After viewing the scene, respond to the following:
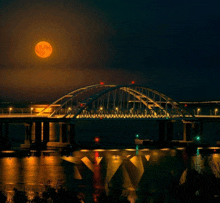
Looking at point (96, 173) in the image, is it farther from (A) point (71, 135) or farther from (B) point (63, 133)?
(B) point (63, 133)

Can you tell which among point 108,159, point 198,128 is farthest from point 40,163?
point 198,128

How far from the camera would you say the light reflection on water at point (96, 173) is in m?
53.9

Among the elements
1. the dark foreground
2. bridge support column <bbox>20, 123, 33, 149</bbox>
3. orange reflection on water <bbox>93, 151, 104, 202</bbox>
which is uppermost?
bridge support column <bbox>20, 123, 33, 149</bbox>

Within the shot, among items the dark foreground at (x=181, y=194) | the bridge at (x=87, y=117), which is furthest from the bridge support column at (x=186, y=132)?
the dark foreground at (x=181, y=194)

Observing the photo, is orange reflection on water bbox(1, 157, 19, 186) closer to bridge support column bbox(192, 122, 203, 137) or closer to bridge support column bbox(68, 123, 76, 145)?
bridge support column bbox(68, 123, 76, 145)

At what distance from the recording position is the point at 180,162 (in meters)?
84.6

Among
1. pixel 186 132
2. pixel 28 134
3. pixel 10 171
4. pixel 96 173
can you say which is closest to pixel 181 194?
pixel 96 173

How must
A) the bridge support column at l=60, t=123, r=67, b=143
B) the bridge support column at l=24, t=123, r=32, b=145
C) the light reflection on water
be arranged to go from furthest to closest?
the bridge support column at l=60, t=123, r=67, b=143
the bridge support column at l=24, t=123, r=32, b=145
the light reflection on water

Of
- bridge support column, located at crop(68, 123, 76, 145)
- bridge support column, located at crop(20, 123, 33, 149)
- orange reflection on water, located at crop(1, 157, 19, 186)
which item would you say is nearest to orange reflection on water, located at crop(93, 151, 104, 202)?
orange reflection on water, located at crop(1, 157, 19, 186)

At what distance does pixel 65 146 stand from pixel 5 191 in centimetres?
6632

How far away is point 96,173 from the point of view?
66625mm

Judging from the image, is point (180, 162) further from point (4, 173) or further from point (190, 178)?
point (190, 178)

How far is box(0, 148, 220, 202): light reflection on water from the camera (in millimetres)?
53906

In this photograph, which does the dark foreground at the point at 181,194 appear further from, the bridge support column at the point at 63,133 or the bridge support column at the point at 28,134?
the bridge support column at the point at 63,133
